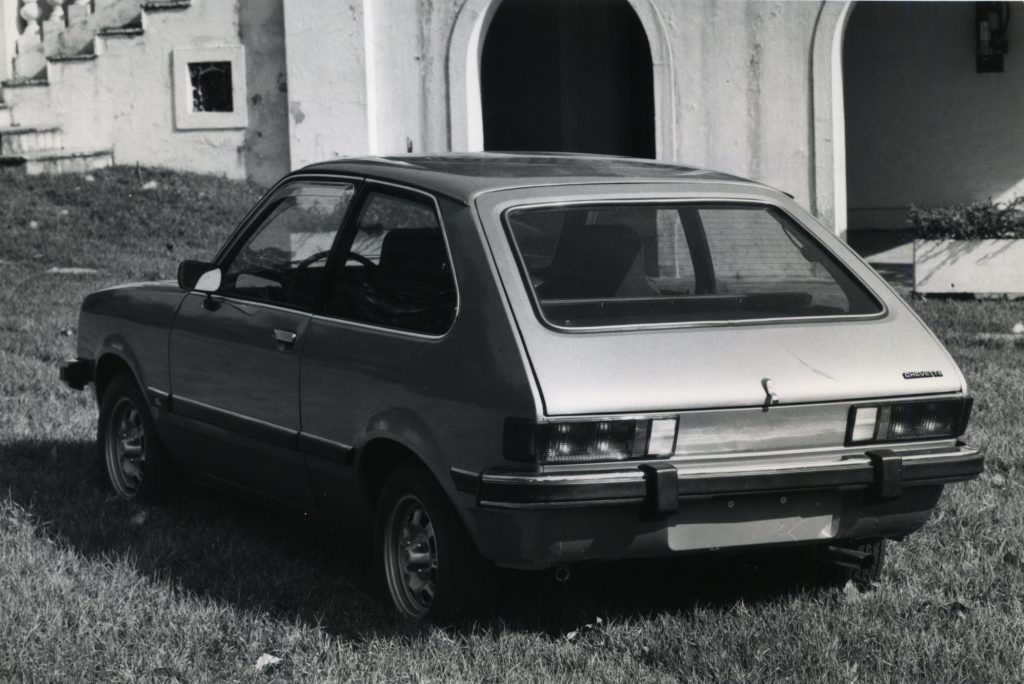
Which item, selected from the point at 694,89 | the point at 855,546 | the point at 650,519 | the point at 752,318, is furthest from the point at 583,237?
the point at 694,89

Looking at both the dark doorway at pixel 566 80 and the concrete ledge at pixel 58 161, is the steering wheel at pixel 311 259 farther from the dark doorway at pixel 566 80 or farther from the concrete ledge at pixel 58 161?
the dark doorway at pixel 566 80

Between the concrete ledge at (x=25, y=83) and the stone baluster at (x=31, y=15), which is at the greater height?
the stone baluster at (x=31, y=15)

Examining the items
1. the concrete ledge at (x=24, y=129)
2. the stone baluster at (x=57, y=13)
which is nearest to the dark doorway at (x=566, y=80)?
the stone baluster at (x=57, y=13)

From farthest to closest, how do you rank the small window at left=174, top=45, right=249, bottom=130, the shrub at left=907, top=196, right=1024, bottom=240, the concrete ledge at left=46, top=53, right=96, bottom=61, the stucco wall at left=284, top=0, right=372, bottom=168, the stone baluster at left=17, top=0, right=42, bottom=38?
the stone baluster at left=17, top=0, right=42, bottom=38 < the concrete ledge at left=46, top=53, right=96, bottom=61 < the small window at left=174, top=45, right=249, bottom=130 < the stucco wall at left=284, top=0, right=372, bottom=168 < the shrub at left=907, top=196, right=1024, bottom=240

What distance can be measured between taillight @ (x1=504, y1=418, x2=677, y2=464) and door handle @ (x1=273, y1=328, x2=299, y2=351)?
4.47 ft

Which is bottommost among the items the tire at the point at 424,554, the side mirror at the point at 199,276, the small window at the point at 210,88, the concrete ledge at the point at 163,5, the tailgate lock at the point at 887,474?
the tire at the point at 424,554

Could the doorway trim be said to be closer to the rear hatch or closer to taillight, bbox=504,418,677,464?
the rear hatch

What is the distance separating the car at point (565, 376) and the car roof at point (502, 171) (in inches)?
0.6

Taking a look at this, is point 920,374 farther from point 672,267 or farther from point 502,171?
point 502,171

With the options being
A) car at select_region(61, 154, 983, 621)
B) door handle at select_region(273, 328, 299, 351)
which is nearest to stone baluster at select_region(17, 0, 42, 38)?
car at select_region(61, 154, 983, 621)

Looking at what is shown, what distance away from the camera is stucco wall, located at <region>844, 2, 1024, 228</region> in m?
18.5

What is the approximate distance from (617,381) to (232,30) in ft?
43.1

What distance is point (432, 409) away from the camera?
470cm

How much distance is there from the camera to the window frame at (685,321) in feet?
15.2
